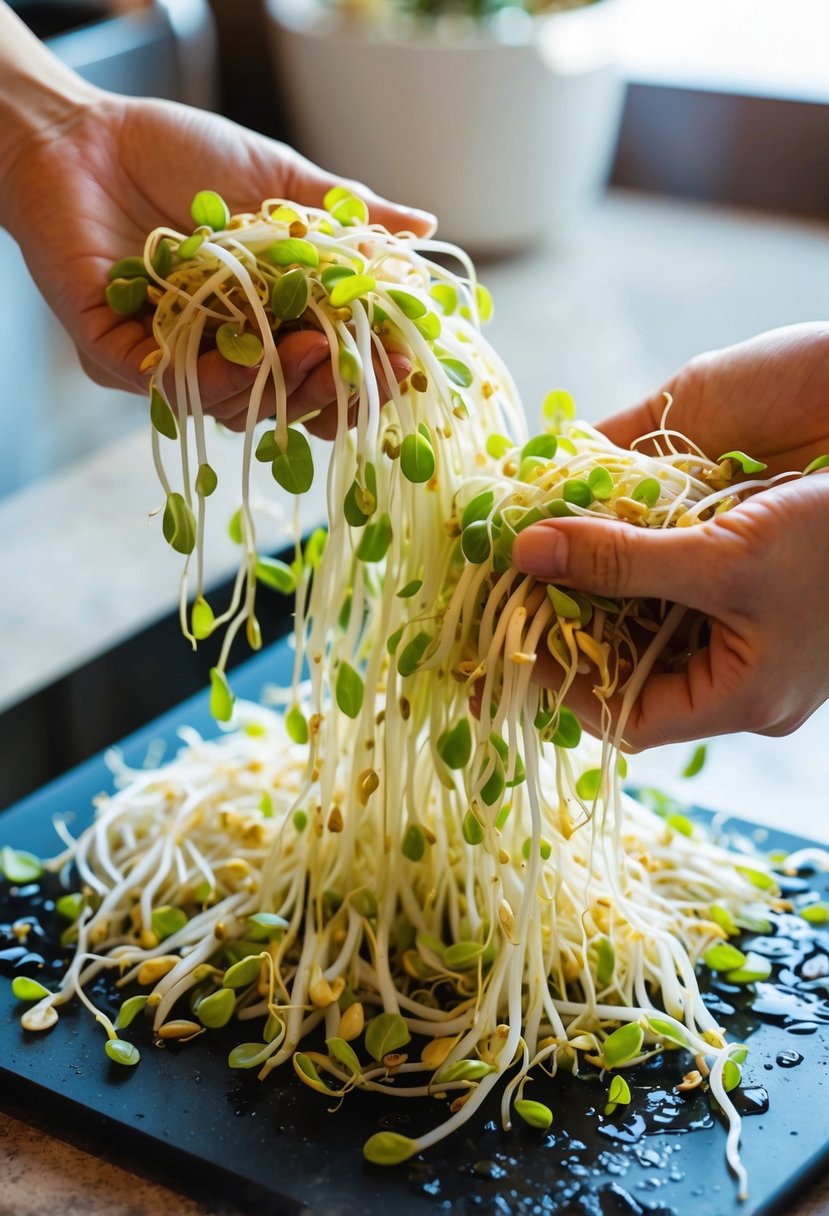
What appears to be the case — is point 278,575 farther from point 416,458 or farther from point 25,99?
point 25,99

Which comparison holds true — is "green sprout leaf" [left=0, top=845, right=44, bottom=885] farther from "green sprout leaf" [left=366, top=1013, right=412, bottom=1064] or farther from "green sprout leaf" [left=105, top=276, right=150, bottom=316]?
"green sprout leaf" [left=105, top=276, right=150, bottom=316]

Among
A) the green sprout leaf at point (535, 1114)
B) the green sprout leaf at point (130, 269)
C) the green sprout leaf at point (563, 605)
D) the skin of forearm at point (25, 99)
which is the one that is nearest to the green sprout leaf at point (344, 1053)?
the green sprout leaf at point (535, 1114)

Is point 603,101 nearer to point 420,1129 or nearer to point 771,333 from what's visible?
point 771,333

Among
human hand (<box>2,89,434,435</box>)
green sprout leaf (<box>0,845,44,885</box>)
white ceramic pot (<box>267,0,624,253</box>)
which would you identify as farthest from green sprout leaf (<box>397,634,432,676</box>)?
white ceramic pot (<box>267,0,624,253</box>)

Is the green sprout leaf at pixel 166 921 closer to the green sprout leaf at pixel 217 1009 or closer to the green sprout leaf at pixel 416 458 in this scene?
the green sprout leaf at pixel 217 1009

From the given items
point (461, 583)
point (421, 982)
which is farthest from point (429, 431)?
point (421, 982)

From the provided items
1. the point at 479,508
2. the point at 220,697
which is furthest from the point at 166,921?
the point at 479,508

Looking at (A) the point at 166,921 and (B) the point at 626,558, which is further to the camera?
(A) the point at 166,921

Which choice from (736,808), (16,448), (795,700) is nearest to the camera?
(795,700)
